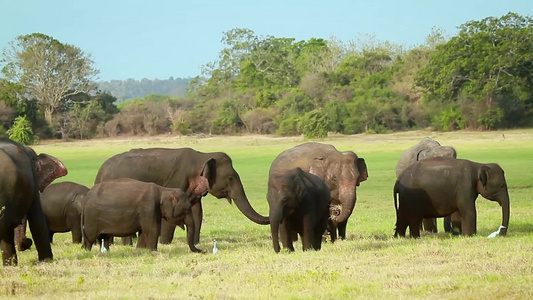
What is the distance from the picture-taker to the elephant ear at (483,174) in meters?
14.9

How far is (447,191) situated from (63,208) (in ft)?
20.9

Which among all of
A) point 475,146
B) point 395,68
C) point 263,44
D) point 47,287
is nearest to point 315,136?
point 475,146

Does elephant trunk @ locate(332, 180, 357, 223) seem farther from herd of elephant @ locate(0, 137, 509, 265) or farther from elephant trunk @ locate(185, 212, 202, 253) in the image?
elephant trunk @ locate(185, 212, 202, 253)

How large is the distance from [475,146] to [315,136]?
39.5ft

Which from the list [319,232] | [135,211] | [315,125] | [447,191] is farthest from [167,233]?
[315,125]

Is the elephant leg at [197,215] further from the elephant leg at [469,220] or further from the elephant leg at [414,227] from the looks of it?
the elephant leg at [469,220]

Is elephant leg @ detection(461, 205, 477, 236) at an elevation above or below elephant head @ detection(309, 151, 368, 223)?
below

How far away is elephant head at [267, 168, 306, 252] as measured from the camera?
12695 millimetres

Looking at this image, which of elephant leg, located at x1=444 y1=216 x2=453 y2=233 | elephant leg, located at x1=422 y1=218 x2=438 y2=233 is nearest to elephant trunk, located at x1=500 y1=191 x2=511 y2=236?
elephant leg, located at x1=444 y1=216 x2=453 y2=233

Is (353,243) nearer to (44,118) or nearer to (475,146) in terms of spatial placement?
(475,146)

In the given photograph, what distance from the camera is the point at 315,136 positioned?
188 feet

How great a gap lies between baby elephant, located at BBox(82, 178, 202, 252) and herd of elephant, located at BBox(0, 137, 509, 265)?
0.01 m

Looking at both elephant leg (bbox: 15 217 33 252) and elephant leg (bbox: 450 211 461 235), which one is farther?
elephant leg (bbox: 450 211 461 235)

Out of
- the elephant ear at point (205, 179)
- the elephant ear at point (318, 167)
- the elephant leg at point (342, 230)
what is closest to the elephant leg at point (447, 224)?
the elephant leg at point (342, 230)
